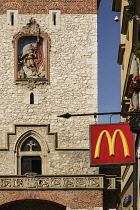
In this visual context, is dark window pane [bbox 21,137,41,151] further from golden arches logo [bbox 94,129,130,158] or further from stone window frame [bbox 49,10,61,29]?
golden arches logo [bbox 94,129,130,158]

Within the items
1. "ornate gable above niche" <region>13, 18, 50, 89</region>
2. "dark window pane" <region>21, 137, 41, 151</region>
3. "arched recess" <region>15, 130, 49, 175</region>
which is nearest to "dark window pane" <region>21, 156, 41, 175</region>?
"arched recess" <region>15, 130, 49, 175</region>

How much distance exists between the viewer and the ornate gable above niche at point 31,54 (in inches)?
1598

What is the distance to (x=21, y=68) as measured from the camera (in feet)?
134

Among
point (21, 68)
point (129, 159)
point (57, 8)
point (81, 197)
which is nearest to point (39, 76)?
point (21, 68)

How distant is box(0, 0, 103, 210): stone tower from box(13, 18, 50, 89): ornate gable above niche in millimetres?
55

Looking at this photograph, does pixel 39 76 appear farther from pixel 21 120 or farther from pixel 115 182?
pixel 115 182

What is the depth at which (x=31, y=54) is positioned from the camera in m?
41.0

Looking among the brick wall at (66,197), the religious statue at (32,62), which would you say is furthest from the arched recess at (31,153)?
the religious statue at (32,62)

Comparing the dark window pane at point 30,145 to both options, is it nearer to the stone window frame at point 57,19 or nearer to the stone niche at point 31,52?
the stone niche at point 31,52

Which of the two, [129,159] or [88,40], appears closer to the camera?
[129,159]

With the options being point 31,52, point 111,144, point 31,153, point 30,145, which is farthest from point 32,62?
point 111,144

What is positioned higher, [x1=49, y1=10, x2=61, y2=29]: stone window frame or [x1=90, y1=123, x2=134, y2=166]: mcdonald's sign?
[x1=49, y1=10, x2=61, y2=29]: stone window frame

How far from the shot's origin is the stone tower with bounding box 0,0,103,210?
37562mm

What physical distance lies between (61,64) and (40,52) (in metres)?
1.41
